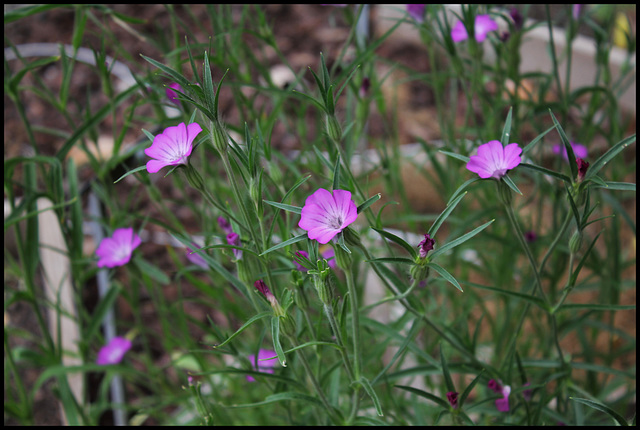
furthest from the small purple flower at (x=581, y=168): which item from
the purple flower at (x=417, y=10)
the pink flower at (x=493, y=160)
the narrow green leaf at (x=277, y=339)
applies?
the purple flower at (x=417, y=10)

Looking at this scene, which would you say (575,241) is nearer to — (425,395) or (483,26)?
(425,395)

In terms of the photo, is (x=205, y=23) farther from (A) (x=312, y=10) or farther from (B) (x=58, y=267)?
(B) (x=58, y=267)

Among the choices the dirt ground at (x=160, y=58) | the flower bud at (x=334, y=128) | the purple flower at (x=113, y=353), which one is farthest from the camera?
the dirt ground at (x=160, y=58)

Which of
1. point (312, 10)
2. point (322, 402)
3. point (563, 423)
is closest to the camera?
point (322, 402)

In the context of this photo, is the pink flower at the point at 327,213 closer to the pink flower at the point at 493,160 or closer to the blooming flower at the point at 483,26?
the pink flower at the point at 493,160

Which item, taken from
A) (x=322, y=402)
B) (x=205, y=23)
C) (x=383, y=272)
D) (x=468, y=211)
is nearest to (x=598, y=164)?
(x=383, y=272)

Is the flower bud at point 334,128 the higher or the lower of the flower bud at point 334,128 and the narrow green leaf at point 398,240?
the higher

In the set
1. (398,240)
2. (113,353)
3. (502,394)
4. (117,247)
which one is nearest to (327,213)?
(398,240)
